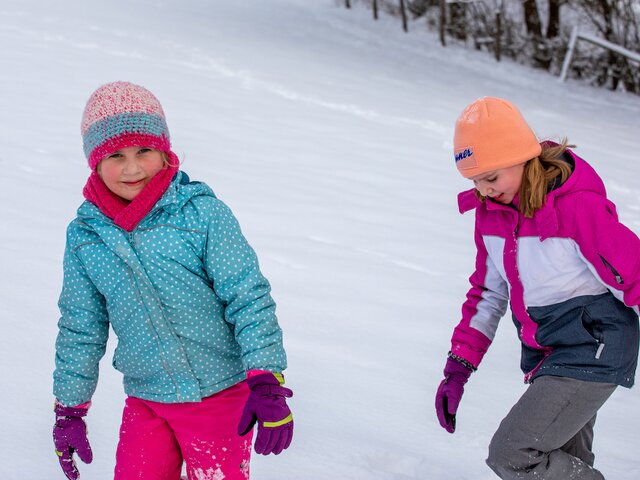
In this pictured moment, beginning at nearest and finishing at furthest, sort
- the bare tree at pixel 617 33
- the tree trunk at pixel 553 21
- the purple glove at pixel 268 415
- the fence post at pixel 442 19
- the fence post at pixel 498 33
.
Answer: the purple glove at pixel 268 415 → the bare tree at pixel 617 33 → the fence post at pixel 498 33 → the fence post at pixel 442 19 → the tree trunk at pixel 553 21

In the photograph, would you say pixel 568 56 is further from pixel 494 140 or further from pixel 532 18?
pixel 494 140

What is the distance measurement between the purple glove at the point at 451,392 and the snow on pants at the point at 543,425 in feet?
0.57

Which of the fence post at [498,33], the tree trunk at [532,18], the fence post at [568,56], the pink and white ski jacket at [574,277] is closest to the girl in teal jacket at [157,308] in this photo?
the pink and white ski jacket at [574,277]

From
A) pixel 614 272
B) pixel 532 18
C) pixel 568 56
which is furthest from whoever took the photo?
pixel 532 18

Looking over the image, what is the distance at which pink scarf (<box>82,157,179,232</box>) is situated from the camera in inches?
85.3

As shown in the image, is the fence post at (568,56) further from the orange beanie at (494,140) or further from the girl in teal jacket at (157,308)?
the girl in teal jacket at (157,308)

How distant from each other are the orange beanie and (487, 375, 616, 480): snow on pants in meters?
0.59

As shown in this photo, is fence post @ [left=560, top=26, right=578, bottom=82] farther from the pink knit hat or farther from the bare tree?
the pink knit hat

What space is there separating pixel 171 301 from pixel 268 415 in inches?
15.5

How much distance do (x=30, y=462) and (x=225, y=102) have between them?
20.8 ft

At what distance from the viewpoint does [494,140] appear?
90.7 inches

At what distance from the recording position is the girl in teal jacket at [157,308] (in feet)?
7.12

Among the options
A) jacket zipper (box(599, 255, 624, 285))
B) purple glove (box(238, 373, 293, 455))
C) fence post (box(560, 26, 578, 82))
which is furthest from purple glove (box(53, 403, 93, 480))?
fence post (box(560, 26, 578, 82))

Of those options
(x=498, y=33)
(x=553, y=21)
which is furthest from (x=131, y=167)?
(x=553, y=21)
